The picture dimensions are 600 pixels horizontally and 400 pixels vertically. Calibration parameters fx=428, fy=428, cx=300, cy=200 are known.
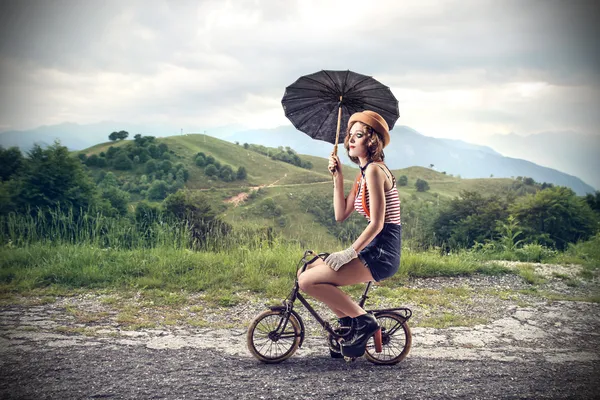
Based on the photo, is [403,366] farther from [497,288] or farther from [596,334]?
[497,288]

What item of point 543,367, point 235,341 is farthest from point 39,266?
point 543,367

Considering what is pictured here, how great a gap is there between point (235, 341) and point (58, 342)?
5.65 ft

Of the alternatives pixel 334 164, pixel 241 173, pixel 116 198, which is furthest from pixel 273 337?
pixel 241 173

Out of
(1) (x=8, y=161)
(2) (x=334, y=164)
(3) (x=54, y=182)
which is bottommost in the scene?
(3) (x=54, y=182)

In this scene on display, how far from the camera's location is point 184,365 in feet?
12.2

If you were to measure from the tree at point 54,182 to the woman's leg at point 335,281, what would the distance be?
22.1 metres

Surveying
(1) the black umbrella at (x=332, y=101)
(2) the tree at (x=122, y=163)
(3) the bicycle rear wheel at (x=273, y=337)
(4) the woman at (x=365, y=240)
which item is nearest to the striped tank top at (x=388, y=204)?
(4) the woman at (x=365, y=240)

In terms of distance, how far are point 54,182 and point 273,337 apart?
82.6 ft

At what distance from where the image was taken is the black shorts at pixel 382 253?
11.3 ft

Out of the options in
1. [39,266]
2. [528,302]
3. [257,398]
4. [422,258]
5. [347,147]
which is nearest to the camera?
[257,398]

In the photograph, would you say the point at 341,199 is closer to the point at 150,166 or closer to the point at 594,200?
the point at 594,200

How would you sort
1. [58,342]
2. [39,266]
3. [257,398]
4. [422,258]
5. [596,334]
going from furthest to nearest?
→ [422,258], [39,266], [596,334], [58,342], [257,398]

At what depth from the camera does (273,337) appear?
3.75 metres

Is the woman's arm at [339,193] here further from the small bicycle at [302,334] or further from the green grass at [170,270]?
the green grass at [170,270]
